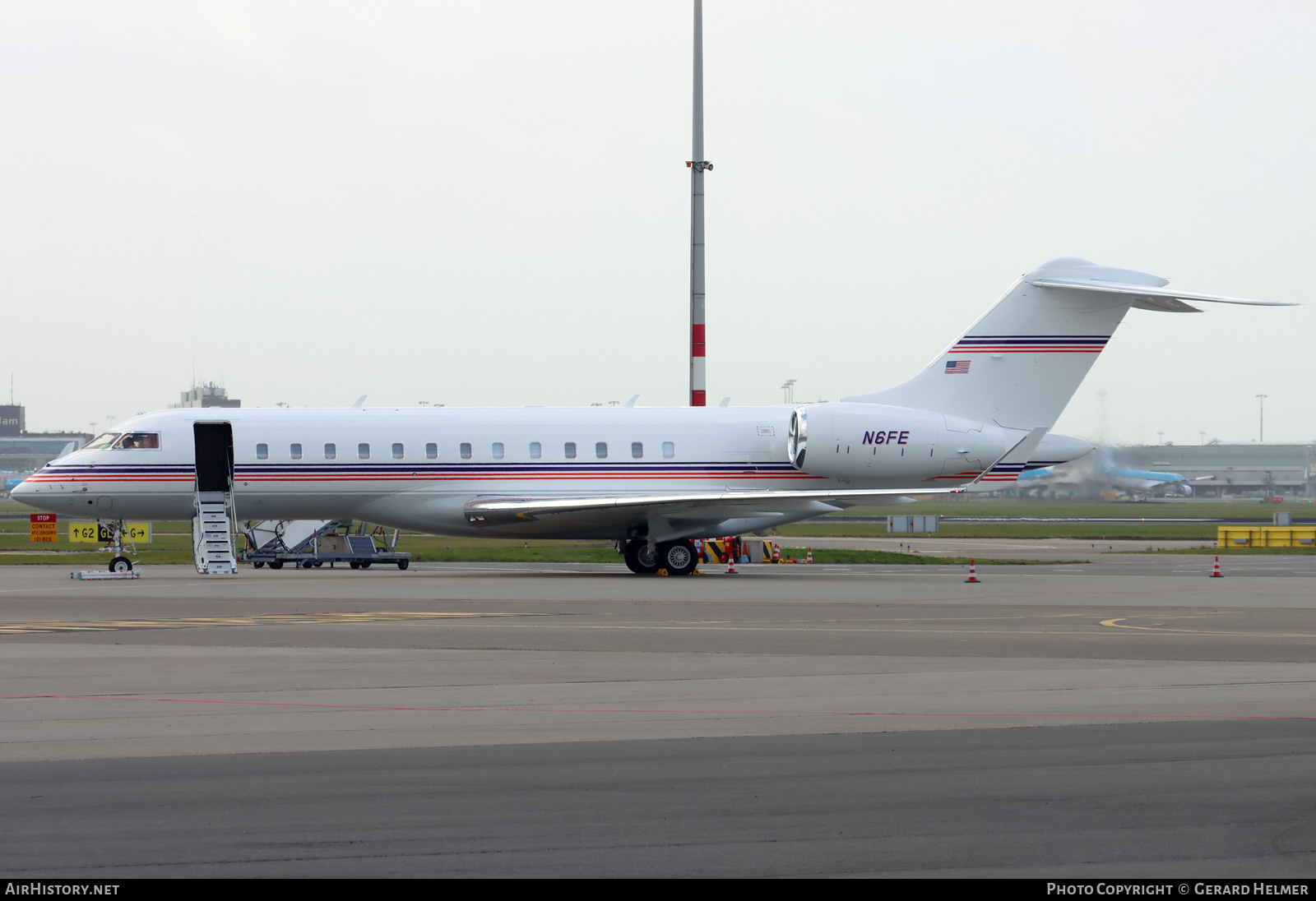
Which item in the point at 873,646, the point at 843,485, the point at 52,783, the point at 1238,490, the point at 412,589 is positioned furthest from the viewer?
the point at 1238,490

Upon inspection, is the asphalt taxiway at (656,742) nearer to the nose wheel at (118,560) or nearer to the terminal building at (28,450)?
the nose wheel at (118,560)

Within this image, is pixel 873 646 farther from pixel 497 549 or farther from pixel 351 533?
pixel 497 549

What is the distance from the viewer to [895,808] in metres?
7.78

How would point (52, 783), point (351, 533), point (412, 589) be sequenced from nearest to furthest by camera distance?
1. point (52, 783)
2. point (412, 589)
3. point (351, 533)

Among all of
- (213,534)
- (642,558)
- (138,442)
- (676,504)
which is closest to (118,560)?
(213,534)

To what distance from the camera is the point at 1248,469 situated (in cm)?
13375

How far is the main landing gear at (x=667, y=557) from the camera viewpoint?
3244 centimetres

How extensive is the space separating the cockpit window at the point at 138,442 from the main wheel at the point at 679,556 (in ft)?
40.3

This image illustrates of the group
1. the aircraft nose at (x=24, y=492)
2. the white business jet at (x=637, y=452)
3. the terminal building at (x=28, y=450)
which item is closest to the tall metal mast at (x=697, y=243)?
the white business jet at (x=637, y=452)

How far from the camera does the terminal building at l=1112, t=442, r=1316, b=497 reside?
129 meters

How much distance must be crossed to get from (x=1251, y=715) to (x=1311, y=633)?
7856 millimetres

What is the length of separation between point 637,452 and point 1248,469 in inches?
4597
